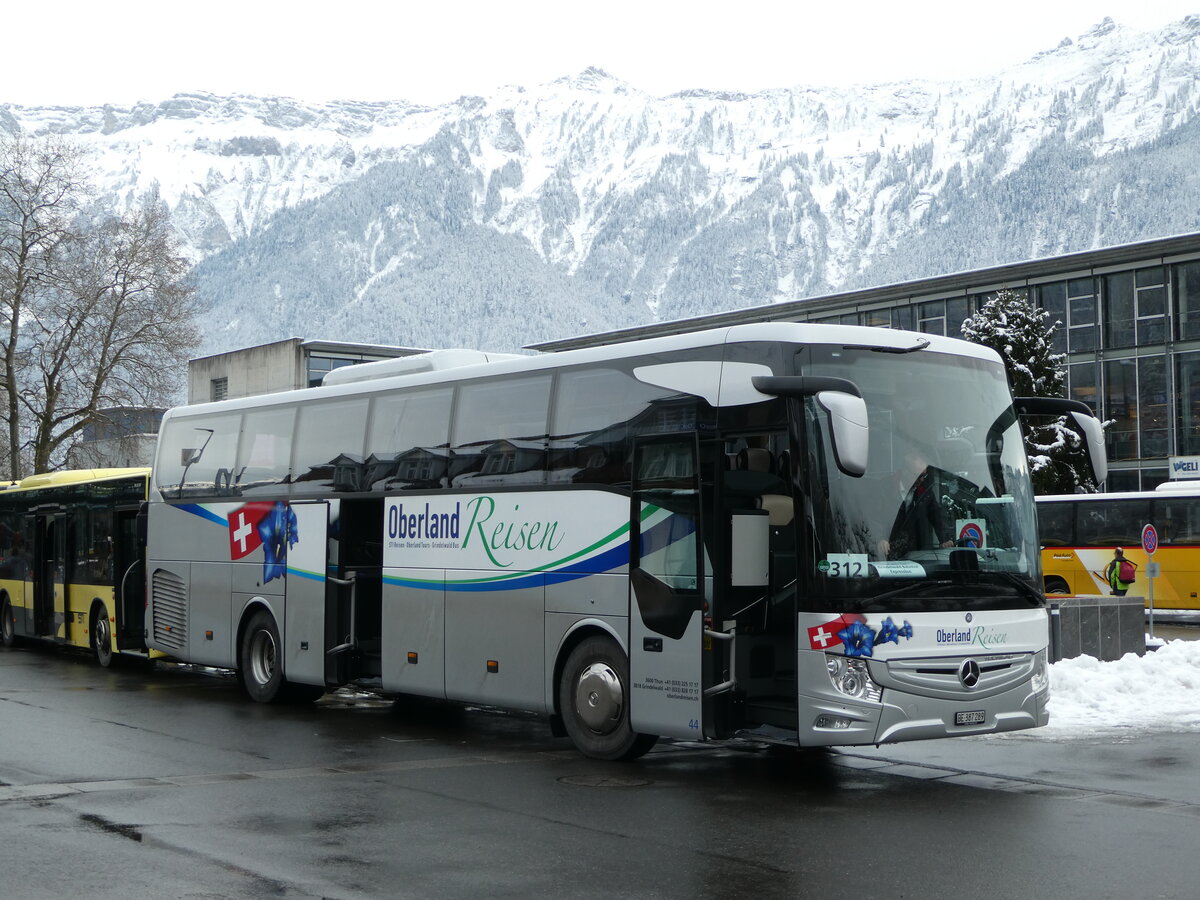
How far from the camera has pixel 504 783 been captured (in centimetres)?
1123

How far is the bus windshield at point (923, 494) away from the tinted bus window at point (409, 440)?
447 cm

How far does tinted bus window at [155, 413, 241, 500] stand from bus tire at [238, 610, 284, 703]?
175cm

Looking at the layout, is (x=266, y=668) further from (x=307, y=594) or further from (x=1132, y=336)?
(x=1132, y=336)

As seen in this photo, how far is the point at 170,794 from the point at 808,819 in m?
4.45

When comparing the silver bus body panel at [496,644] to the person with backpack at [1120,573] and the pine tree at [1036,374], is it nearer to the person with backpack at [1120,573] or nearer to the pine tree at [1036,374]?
the person with backpack at [1120,573]

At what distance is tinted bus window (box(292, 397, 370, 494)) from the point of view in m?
15.6

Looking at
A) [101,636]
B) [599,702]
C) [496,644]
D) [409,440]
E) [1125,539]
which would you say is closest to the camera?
[599,702]

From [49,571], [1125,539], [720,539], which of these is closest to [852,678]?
[720,539]

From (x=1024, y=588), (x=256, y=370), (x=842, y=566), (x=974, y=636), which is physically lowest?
(x=974, y=636)

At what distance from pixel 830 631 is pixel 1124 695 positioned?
7.33 meters

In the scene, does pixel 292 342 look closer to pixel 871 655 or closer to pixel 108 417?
pixel 108 417

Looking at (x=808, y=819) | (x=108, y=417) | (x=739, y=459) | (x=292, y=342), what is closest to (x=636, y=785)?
(x=808, y=819)

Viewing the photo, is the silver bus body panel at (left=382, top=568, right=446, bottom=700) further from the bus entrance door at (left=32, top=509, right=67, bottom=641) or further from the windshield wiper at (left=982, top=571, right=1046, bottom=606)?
the bus entrance door at (left=32, top=509, right=67, bottom=641)

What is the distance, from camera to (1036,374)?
46.4 m
